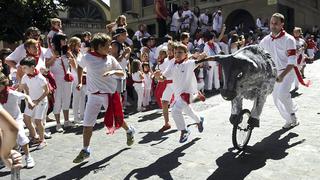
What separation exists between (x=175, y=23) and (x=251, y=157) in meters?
14.2

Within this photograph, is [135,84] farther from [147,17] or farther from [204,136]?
[147,17]

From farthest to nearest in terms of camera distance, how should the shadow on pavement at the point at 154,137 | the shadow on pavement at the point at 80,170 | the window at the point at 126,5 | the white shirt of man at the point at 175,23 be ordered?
the window at the point at 126,5 < the white shirt of man at the point at 175,23 < the shadow on pavement at the point at 154,137 < the shadow on pavement at the point at 80,170

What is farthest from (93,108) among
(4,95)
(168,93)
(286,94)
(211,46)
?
(211,46)

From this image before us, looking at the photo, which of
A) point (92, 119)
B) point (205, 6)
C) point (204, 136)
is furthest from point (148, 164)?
point (205, 6)

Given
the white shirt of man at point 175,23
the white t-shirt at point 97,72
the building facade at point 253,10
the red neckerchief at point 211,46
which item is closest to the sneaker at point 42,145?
the white t-shirt at point 97,72

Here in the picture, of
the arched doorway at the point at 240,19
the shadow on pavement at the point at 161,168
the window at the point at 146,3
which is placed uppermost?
the window at the point at 146,3

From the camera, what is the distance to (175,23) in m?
19.5

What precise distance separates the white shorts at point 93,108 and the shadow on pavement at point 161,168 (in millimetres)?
1024

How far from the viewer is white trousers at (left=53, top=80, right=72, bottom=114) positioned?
8656 mm

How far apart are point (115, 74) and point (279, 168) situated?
2.57 m

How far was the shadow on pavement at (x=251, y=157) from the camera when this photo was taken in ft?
17.4

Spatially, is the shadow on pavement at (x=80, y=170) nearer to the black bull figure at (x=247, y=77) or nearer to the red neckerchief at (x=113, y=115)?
the red neckerchief at (x=113, y=115)

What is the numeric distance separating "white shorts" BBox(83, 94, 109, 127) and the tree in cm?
1642

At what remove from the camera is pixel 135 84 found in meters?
10.9
